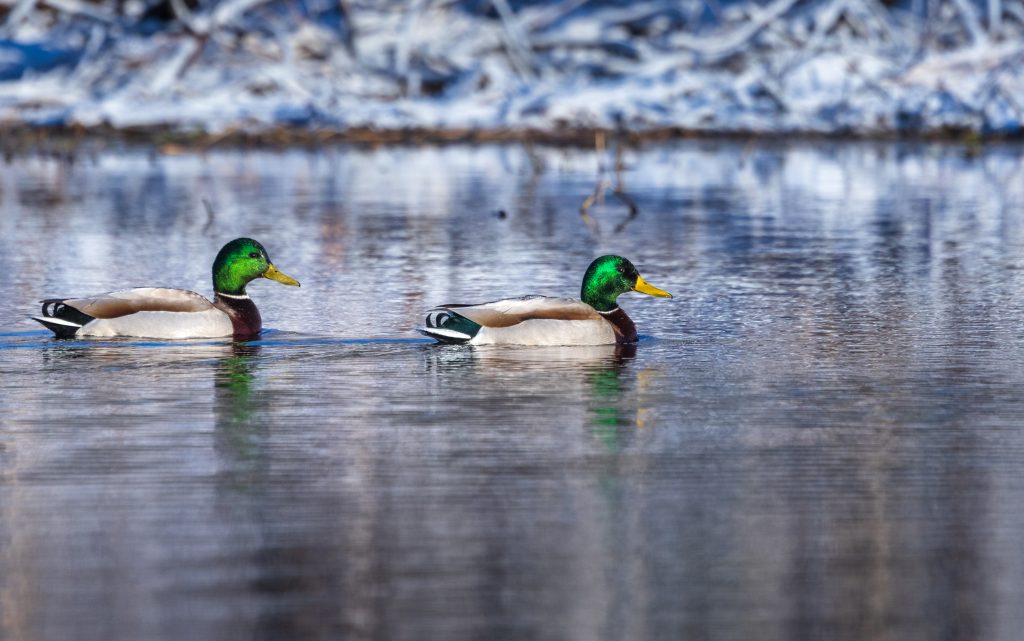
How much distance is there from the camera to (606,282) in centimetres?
1188

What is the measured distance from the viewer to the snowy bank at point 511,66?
31188mm

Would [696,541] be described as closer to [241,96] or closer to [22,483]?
[22,483]

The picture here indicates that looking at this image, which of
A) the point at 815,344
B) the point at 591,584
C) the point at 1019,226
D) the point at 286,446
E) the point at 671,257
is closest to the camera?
the point at 591,584

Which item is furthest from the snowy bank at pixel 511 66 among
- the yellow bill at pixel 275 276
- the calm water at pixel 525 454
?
the yellow bill at pixel 275 276

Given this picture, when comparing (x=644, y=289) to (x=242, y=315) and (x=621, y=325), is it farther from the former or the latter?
(x=242, y=315)

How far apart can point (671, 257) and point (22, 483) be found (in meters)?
9.54

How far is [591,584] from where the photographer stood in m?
6.22

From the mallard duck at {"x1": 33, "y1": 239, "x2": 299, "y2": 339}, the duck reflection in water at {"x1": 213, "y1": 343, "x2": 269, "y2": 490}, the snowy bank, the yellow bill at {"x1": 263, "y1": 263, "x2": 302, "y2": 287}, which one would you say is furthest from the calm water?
the snowy bank

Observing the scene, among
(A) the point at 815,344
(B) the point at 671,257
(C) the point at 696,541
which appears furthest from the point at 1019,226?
(C) the point at 696,541

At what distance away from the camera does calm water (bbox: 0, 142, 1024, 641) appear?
6.05 m

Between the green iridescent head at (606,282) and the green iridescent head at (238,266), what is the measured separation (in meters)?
1.92

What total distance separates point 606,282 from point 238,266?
2.17m

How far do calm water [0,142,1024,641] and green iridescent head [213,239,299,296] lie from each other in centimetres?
33

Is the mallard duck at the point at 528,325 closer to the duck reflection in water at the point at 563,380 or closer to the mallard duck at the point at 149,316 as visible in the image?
the duck reflection in water at the point at 563,380
